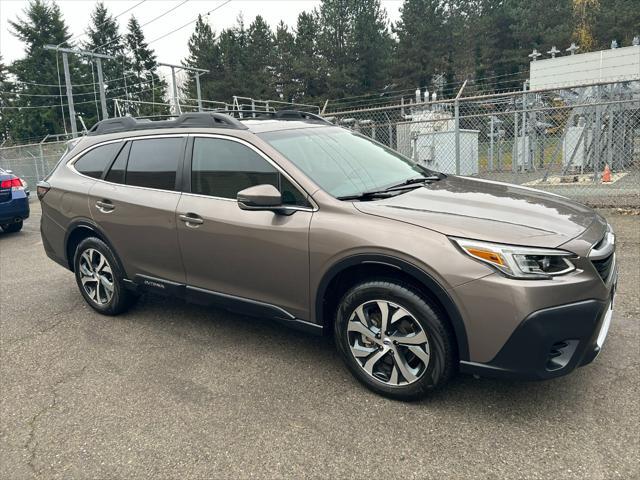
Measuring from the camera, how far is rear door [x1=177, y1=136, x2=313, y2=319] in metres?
3.18

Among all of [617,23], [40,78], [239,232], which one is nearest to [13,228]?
[239,232]

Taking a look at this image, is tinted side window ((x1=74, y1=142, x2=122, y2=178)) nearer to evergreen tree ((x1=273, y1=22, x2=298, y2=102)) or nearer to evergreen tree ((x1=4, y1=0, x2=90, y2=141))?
evergreen tree ((x1=273, y1=22, x2=298, y2=102))

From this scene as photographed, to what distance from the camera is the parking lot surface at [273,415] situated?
8.10ft

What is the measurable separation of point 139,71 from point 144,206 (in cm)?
6330

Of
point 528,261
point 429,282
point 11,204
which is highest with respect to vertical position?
point 528,261

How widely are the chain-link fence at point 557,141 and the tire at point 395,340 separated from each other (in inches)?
233

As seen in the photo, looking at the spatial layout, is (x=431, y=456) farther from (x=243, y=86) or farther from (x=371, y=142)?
(x=243, y=86)

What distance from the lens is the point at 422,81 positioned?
47.1 meters

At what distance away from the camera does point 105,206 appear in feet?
14.1

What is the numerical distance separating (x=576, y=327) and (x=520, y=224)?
1.95 feet

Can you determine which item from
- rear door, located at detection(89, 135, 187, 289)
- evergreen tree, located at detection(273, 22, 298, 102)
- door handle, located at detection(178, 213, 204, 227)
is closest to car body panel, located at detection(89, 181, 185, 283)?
rear door, located at detection(89, 135, 187, 289)

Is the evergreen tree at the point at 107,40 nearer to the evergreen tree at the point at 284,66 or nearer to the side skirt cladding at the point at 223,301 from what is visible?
the evergreen tree at the point at 284,66

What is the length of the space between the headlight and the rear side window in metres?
1.20

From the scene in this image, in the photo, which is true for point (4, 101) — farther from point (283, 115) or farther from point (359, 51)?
point (283, 115)
